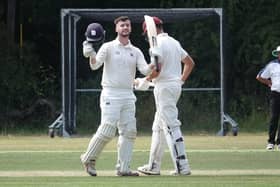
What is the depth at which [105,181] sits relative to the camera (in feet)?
41.5

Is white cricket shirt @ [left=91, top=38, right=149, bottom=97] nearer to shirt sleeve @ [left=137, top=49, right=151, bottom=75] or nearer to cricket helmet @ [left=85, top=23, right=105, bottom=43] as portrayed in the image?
shirt sleeve @ [left=137, top=49, right=151, bottom=75]

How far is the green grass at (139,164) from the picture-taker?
41.0 feet

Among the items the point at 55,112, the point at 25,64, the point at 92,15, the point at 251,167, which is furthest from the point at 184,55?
→ the point at 25,64

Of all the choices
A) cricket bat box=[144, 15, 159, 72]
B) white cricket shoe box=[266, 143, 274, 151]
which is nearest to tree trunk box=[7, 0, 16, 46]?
white cricket shoe box=[266, 143, 274, 151]

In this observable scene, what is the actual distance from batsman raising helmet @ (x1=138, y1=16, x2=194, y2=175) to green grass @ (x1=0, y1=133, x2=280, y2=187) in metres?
0.26

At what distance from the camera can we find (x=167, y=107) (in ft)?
46.0

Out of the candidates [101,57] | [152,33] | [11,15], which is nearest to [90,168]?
[101,57]

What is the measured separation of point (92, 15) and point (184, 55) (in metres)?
11.7

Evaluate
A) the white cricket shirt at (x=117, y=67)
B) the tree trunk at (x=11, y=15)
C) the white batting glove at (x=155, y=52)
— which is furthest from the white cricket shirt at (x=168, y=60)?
the tree trunk at (x=11, y=15)

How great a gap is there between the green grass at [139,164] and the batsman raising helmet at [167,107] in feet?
0.86

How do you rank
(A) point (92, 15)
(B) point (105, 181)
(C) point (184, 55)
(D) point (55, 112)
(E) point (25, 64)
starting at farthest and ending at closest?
(E) point (25, 64) → (D) point (55, 112) → (A) point (92, 15) → (C) point (184, 55) → (B) point (105, 181)

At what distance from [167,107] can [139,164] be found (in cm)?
209

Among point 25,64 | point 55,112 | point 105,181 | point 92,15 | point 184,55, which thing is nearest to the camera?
point 105,181

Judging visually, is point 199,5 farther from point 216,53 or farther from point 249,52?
point 216,53
